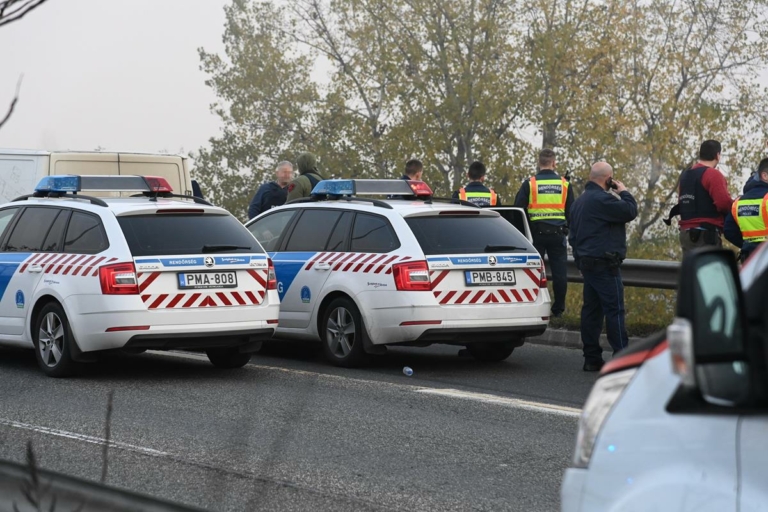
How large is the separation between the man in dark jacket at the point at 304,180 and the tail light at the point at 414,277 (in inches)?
201

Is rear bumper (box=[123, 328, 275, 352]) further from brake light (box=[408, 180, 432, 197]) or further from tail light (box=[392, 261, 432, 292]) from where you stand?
brake light (box=[408, 180, 432, 197])

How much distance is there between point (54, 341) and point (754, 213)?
20.0ft

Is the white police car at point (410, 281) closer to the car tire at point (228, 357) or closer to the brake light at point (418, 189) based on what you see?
the brake light at point (418, 189)

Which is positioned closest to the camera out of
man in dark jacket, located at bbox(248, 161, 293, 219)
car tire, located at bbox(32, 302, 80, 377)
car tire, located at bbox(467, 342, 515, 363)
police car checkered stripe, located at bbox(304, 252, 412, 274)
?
car tire, located at bbox(32, 302, 80, 377)

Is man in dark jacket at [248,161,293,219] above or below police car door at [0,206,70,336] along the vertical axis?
above

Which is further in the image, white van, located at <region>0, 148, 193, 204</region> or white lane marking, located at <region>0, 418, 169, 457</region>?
white van, located at <region>0, 148, 193, 204</region>

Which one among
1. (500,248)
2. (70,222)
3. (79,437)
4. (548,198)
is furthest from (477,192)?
(79,437)

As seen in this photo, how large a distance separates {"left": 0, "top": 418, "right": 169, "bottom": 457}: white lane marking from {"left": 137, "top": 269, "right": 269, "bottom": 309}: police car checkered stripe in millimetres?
1977

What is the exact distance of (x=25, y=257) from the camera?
1063cm

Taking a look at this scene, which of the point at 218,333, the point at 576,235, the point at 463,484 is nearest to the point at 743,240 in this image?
the point at 576,235

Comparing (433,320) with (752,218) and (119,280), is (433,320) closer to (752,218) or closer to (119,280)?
(119,280)

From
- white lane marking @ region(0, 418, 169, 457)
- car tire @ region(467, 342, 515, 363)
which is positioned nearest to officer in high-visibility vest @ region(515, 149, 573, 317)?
car tire @ region(467, 342, 515, 363)

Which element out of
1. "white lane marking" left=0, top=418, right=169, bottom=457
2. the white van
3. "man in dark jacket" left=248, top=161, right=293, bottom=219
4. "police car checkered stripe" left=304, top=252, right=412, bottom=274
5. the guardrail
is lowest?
"white lane marking" left=0, top=418, right=169, bottom=457

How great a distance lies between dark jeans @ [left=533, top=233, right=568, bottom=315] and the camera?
14531 mm
